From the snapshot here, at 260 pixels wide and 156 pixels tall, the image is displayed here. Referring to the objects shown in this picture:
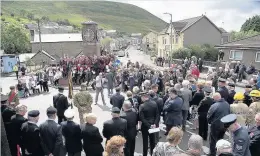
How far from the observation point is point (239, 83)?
1948 centimetres

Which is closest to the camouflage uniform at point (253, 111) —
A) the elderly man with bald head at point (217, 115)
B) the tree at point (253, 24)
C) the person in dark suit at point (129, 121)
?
the elderly man with bald head at point (217, 115)

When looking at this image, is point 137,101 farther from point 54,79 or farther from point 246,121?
point 54,79

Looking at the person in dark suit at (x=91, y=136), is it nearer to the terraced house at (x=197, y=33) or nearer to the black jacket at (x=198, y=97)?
the black jacket at (x=198, y=97)

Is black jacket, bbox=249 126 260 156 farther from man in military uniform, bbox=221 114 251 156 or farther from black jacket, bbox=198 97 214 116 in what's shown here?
black jacket, bbox=198 97 214 116

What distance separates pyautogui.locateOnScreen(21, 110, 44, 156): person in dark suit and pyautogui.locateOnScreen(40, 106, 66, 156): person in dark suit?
0.16 m

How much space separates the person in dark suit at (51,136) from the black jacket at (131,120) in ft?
5.95

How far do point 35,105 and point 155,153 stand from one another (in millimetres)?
11977

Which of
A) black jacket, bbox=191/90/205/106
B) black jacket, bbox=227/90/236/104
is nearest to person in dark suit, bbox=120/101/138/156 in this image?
black jacket, bbox=191/90/205/106

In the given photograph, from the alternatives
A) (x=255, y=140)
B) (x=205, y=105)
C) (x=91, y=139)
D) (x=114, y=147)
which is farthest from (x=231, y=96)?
(x=114, y=147)

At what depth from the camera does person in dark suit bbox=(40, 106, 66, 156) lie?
18.9 ft

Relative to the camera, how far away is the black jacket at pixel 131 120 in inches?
271

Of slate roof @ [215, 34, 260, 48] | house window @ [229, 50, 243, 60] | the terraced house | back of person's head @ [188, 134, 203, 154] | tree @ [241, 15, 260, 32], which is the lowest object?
back of person's head @ [188, 134, 203, 154]

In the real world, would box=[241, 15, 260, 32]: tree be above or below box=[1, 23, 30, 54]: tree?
above

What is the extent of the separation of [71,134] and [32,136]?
0.88 meters
